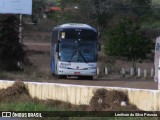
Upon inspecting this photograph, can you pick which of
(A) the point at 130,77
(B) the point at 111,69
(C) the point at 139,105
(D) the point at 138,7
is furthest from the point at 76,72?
(D) the point at 138,7

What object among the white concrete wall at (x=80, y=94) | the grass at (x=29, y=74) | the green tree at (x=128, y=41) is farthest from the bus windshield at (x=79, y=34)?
the white concrete wall at (x=80, y=94)

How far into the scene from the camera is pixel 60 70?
108ft

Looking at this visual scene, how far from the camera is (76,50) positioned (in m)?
32.7

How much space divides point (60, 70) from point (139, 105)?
1850 centimetres

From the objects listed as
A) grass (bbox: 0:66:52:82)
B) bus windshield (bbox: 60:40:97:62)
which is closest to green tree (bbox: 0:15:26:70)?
grass (bbox: 0:66:52:82)

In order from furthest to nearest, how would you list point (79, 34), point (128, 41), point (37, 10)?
point (37, 10), point (128, 41), point (79, 34)

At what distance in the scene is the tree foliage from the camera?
40625 millimetres

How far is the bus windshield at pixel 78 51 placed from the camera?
1280 inches

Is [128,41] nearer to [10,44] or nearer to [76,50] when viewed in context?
[10,44]

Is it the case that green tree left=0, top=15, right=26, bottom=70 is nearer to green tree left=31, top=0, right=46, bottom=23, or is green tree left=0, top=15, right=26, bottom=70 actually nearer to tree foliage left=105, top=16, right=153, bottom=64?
tree foliage left=105, top=16, right=153, bottom=64

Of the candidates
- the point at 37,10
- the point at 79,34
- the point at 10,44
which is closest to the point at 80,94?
the point at 79,34

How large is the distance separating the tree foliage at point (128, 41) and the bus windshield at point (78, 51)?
26.7ft

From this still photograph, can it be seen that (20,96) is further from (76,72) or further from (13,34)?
(13,34)

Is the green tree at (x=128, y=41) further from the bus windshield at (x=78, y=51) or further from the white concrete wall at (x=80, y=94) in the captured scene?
the white concrete wall at (x=80, y=94)
